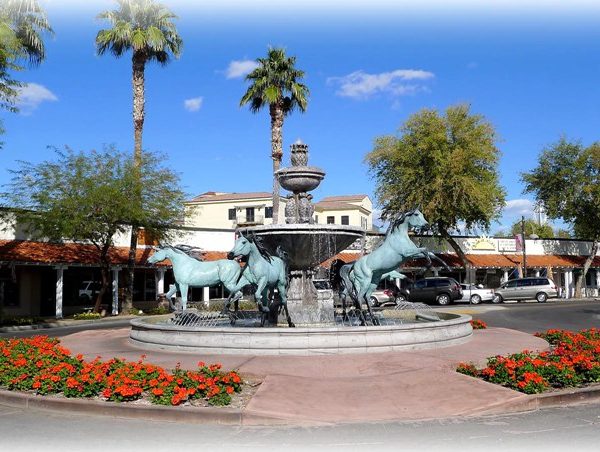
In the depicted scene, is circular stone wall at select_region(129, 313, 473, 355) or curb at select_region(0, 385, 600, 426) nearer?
curb at select_region(0, 385, 600, 426)

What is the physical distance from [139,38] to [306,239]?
23.5 meters

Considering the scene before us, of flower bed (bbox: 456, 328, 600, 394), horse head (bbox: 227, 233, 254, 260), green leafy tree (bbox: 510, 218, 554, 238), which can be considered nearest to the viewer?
flower bed (bbox: 456, 328, 600, 394)

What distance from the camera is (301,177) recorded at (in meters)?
17.5

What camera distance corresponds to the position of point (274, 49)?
4019 cm

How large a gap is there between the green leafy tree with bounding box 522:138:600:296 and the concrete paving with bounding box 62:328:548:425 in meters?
39.3

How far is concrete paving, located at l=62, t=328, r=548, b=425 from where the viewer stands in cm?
777

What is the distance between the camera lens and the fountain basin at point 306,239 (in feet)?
50.4

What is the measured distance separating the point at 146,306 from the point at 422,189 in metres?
21.0

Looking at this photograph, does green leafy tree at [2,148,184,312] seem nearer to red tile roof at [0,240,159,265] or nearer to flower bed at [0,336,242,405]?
red tile roof at [0,240,159,265]

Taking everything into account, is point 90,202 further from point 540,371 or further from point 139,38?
point 540,371

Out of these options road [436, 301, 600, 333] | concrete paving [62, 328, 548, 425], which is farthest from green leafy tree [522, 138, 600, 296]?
concrete paving [62, 328, 548, 425]

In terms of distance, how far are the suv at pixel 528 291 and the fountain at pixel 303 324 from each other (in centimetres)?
2377

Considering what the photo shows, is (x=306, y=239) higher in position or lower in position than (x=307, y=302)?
higher

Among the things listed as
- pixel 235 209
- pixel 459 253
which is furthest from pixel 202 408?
pixel 235 209
